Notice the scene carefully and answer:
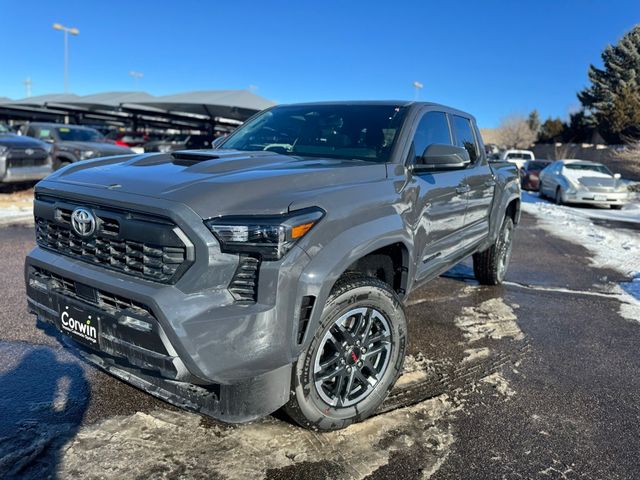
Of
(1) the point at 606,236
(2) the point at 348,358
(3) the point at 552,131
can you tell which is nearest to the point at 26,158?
(2) the point at 348,358

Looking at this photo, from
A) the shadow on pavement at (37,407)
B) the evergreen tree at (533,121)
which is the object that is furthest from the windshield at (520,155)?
the evergreen tree at (533,121)

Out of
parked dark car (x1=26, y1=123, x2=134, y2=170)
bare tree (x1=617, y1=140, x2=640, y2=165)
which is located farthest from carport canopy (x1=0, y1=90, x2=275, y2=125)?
bare tree (x1=617, y1=140, x2=640, y2=165)

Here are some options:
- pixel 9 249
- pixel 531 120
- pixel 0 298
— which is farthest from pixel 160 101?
pixel 531 120

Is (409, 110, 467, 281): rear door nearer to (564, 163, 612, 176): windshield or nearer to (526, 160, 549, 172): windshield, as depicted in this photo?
(564, 163, 612, 176): windshield

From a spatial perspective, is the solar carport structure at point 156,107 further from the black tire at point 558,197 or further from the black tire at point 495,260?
the black tire at point 495,260

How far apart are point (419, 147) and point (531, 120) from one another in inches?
3036

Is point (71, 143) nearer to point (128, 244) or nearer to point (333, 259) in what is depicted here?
point (128, 244)

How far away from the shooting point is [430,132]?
13.5 feet

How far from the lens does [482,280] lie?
241 inches

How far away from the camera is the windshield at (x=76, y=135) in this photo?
46.4 ft

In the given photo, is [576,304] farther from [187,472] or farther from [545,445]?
[187,472]

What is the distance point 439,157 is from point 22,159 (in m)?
10.8

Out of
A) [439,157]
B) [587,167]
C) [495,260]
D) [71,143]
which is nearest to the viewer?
[439,157]

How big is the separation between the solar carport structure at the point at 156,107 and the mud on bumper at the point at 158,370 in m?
27.8
